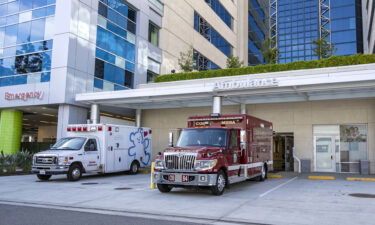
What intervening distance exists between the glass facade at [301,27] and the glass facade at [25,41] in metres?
41.2

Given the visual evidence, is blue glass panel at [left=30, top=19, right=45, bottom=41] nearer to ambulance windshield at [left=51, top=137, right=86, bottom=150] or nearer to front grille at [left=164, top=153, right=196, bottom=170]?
ambulance windshield at [left=51, top=137, right=86, bottom=150]

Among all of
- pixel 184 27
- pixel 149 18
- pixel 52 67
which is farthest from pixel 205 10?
pixel 52 67

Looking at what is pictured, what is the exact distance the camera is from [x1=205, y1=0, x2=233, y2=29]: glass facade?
46438mm

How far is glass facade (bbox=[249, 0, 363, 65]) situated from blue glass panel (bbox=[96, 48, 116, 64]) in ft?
121

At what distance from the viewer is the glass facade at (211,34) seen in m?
41.5

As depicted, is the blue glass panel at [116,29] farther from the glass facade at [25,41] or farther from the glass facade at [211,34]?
the glass facade at [211,34]

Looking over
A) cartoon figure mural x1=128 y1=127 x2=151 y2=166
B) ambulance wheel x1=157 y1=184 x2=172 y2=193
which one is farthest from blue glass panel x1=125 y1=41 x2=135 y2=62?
ambulance wheel x1=157 y1=184 x2=172 y2=193

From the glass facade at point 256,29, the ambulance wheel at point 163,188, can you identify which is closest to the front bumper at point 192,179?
the ambulance wheel at point 163,188

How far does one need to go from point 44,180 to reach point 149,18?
1977 centimetres

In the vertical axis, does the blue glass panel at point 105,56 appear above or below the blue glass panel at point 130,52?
below

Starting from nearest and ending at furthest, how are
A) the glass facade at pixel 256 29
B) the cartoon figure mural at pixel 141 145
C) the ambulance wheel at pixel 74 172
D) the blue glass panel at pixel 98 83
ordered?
the ambulance wheel at pixel 74 172
the cartoon figure mural at pixel 141 145
the blue glass panel at pixel 98 83
the glass facade at pixel 256 29

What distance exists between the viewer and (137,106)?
26312 mm

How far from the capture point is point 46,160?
51.2 feet

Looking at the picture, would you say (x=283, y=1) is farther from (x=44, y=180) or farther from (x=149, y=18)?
(x=44, y=180)
